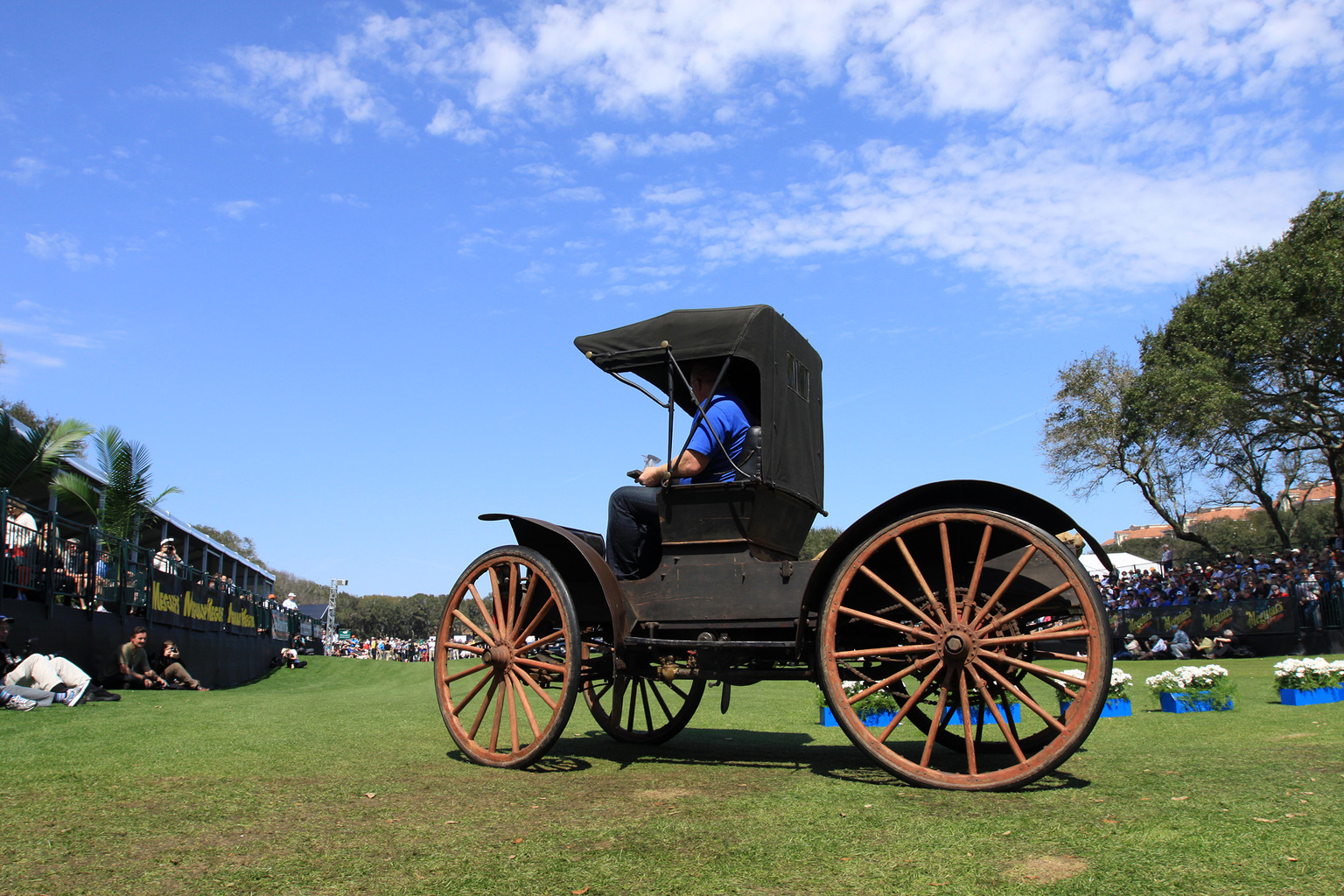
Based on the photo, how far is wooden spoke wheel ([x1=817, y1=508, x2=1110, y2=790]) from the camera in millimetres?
3840

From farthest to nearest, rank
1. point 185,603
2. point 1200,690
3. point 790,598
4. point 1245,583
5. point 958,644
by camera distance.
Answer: point 1245,583, point 185,603, point 1200,690, point 790,598, point 958,644

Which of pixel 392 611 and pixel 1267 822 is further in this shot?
pixel 392 611

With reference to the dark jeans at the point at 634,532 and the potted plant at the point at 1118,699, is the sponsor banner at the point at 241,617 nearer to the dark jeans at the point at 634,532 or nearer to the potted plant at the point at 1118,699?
the dark jeans at the point at 634,532

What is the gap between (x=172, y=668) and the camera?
1383 centimetres

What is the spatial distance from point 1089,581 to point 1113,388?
33553 mm

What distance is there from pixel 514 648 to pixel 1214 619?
2101 cm

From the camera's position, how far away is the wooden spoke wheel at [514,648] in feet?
16.2

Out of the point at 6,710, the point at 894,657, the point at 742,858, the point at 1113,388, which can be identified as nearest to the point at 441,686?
the point at 894,657

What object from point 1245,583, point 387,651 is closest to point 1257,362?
point 1245,583

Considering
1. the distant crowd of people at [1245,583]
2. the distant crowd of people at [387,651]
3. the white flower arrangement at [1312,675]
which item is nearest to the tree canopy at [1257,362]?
the distant crowd of people at [1245,583]

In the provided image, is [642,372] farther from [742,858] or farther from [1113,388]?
[1113,388]

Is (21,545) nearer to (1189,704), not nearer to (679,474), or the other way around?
(679,474)

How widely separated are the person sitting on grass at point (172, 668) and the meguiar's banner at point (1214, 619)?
21185mm

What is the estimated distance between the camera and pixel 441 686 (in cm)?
565
